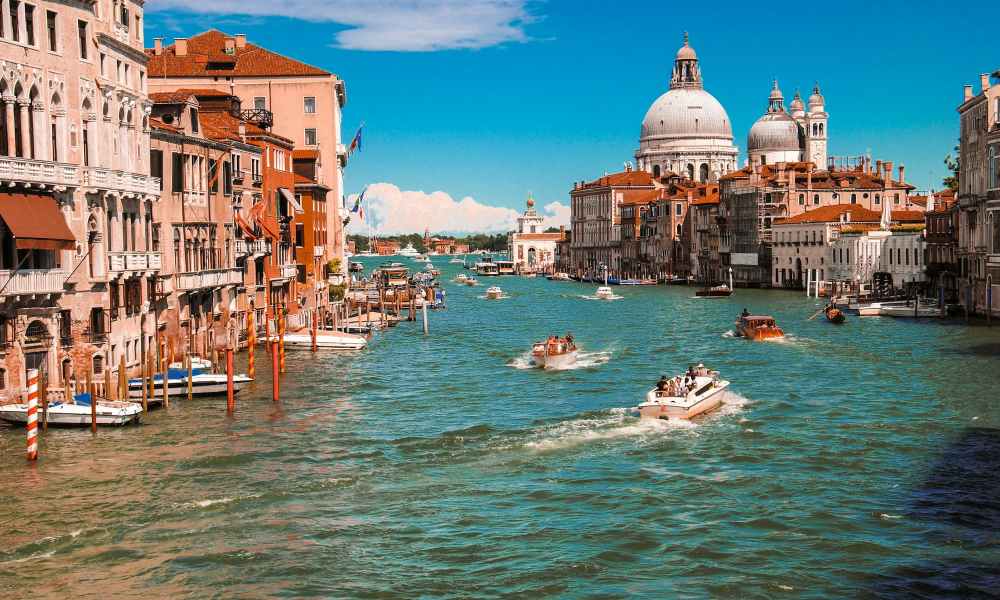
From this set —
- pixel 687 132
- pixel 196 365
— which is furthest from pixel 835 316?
pixel 687 132

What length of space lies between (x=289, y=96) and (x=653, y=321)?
22.4m

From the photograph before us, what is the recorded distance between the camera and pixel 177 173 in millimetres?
37844

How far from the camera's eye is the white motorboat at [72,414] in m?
26.1

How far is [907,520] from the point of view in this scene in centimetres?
2017

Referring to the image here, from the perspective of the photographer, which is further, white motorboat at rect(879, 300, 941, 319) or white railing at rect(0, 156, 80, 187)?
white motorboat at rect(879, 300, 941, 319)

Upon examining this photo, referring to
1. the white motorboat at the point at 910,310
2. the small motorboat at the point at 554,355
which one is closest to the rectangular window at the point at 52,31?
the small motorboat at the point at 554,355

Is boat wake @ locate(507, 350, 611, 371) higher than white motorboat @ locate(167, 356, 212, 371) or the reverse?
the reverse

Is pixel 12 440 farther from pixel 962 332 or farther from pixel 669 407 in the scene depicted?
pixel 962 332

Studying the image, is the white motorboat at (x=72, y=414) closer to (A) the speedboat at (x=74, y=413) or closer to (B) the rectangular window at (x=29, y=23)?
(A) the speedboat at (x=74, y=413)

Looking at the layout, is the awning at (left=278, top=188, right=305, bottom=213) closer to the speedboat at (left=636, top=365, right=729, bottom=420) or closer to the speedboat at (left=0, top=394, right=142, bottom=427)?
the speedboat at (left=636, top=365, right=729, bottom=420)

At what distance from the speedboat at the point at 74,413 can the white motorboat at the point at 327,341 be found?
787 inches

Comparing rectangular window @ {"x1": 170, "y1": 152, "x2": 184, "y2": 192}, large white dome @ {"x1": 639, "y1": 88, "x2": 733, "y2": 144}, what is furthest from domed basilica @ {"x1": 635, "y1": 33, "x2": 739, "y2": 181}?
rectangular window @ {"x1": 170, "y1": 152, "x2": 184, "y2": 192}

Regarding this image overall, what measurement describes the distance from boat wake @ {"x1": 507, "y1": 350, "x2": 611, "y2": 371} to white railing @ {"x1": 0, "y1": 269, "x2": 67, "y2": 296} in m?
17.6

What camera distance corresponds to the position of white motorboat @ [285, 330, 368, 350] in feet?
155
